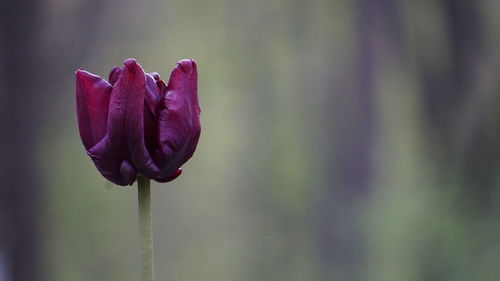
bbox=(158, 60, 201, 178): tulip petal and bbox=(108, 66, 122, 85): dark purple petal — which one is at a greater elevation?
bbox=(108, 66, 122, 85): dark purple petal

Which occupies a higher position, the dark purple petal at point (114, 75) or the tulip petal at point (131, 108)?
the dark purple petal at point (114, 75)

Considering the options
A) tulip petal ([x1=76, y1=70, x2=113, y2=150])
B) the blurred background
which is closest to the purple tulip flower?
tulip petal ([x1=76, y1=70, x2=113, y2=150])

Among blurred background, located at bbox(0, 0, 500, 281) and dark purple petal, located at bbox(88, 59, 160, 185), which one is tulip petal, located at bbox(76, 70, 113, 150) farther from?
blurred background, located at bbox(0, 0, 500, 281)

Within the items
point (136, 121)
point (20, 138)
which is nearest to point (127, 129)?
point (136, 121)

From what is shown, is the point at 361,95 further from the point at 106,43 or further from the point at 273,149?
the point at 106,43

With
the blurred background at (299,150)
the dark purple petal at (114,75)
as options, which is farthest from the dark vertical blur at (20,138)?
the dark purple petal at (114,75)

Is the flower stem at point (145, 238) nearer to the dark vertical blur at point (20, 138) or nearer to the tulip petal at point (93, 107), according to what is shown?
A: the tulip petal at point (93, 107)

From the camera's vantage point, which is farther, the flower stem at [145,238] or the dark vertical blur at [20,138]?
the dark vertical blur at [20,138]

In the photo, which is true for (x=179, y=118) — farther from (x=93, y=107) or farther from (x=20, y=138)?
(x=20, y=138)
